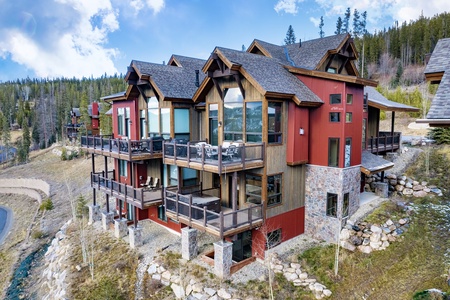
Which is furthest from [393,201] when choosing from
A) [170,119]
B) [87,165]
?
[87,165]

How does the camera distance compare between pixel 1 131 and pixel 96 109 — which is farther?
pixel 1 131

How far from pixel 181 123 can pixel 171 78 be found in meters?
2.89

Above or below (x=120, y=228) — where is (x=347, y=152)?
above

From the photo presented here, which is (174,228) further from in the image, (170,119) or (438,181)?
(438,181)

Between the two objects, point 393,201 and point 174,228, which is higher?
point 393,201

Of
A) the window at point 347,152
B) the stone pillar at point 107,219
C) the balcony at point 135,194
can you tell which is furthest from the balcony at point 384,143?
the stone pillar at point 107,219

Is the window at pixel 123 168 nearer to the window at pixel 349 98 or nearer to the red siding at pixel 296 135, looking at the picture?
the red siding at pixel 296 135

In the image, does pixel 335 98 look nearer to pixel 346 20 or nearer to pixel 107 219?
pixel 107 219

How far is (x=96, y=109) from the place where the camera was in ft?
174

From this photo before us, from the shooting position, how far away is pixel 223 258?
12.3m

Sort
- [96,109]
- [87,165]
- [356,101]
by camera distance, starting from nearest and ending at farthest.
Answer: [356,101] → [87,165] → [96,109]

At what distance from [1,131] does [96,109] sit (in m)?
29.0

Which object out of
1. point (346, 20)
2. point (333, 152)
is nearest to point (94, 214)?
point (333, 152)

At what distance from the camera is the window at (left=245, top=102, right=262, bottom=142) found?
13547 mm
